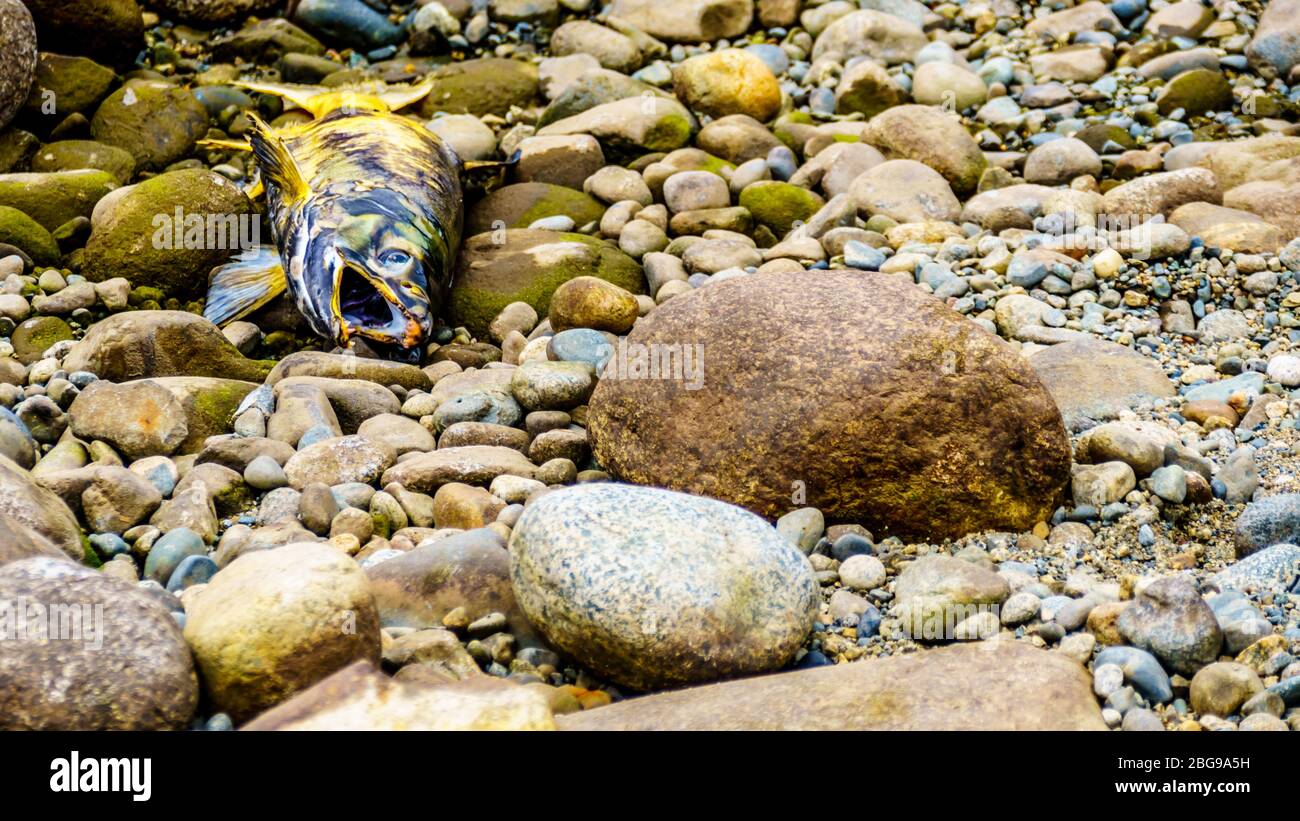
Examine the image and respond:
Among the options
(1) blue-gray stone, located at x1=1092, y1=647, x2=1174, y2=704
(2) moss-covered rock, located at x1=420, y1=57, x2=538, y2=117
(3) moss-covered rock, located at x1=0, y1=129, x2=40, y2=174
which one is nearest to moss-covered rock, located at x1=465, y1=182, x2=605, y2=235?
(2) moss-covered rock, located at x1=420, y1=57, x2=538, y2=117

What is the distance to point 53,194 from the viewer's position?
7645mm

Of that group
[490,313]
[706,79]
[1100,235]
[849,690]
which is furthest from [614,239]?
[849,690]

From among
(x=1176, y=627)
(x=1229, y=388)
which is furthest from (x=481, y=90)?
(x=1176, y=627)

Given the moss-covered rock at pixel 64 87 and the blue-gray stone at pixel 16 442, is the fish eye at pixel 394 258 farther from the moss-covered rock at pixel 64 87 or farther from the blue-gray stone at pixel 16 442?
the moss-covered rock at pixel 64 87

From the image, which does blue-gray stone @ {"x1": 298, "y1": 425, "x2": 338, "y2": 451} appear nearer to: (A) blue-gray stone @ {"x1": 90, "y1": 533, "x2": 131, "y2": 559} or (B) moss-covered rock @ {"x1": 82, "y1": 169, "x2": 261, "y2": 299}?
(A) blue-gray stone @ {"x1": 90, "y1": 533, "x2": 131, "y2": 559}

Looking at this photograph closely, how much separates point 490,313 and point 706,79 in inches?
129

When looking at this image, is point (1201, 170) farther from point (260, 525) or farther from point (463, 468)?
point (260, 525)

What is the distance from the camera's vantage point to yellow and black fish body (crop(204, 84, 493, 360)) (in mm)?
6480

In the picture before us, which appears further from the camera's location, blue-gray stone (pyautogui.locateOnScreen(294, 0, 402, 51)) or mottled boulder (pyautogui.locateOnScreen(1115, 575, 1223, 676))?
blue-gray stone (pyautogui.locateOnScreen(294, 0, 402, 51))

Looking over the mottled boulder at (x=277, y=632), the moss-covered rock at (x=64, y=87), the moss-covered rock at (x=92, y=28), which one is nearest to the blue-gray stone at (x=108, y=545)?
the mottled boulder at (x=277, y=632)

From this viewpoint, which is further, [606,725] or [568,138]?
[568,138]

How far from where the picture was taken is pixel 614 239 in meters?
7.85

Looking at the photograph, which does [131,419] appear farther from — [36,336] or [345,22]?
[345,22]

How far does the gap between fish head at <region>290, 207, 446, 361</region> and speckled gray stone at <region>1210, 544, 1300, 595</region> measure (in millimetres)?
3984
